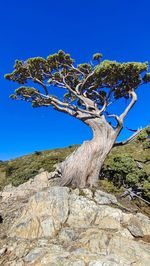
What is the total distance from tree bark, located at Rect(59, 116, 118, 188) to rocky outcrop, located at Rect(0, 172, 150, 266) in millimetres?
1216

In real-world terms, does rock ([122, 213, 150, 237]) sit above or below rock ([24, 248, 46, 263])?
above

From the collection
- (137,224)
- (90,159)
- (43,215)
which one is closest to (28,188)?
(90,159)

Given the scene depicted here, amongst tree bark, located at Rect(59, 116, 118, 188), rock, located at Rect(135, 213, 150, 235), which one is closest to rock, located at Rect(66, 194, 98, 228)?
rock, located at Rect(135, 213, 150, 235)

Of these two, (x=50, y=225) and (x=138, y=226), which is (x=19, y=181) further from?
(x=138, y=226)

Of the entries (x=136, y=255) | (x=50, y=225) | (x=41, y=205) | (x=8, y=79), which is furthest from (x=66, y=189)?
(x=8, y=79)

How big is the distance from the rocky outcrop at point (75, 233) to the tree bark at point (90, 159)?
1.22 metres

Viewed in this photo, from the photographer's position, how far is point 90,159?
15836mm

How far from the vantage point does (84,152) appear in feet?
52.4

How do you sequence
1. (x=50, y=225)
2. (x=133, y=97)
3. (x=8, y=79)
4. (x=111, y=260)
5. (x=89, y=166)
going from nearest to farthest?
1. (x=111, y=260)
2. (x=50, y=225)
3. (x=89, y=166)
4. (x=133, y=97)
5. (x=8, y=79)

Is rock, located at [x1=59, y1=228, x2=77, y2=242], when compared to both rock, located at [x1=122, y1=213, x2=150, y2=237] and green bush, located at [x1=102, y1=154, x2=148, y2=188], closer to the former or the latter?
rock, located at [x1=122, y1=213, x2=150, y2=237]

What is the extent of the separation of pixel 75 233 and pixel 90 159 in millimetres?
5561

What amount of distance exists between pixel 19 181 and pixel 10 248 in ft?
32.9

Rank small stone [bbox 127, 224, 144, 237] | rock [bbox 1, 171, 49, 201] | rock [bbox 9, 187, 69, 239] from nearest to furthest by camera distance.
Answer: small stone [bbox 127, 224, 144, 237]
rock [bbox 9, 187, 69, 239]
rock [bbox 1, 171, 49, 201]

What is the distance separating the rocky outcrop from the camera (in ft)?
30.1
